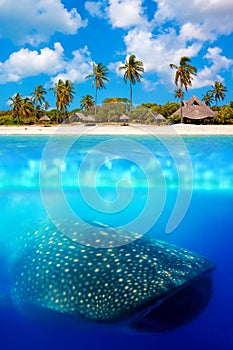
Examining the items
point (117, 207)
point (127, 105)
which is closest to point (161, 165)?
point (117, 207)

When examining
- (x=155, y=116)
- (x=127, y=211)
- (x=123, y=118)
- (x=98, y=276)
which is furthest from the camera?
(x=155, y=116)

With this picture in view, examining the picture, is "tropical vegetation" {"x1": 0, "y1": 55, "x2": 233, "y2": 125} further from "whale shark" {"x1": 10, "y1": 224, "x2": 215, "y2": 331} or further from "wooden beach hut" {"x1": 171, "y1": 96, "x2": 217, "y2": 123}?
"whale shark" {"x1": 10, "y1": 224, "x2": 215, "y2": 331}

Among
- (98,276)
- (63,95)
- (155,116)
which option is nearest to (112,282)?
(98,276)

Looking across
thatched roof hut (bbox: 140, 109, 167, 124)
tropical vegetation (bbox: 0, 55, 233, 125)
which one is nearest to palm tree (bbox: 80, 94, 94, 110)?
tropical vegetation (bbox: 0, 55, 233, 125)

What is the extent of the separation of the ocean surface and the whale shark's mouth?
0.06 m

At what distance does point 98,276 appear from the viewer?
4.10 meters

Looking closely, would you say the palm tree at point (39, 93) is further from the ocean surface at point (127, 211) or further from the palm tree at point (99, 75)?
the ocean surface at point (127, 211)

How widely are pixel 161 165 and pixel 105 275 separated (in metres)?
13.4

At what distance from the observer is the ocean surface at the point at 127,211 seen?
3812 millimetres

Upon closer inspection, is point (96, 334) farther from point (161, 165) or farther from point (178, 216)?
point (161, 165)

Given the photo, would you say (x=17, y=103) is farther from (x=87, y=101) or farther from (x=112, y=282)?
(x=112, y=282)

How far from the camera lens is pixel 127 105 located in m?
54.2

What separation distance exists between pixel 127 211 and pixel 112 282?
5.10 m

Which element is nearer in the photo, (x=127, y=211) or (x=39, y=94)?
(x=127, y=211)
